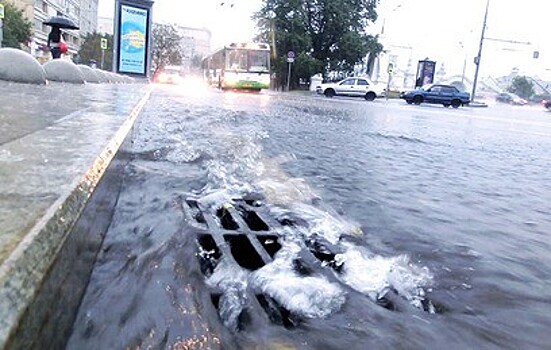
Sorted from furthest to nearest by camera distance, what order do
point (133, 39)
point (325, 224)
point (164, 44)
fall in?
point (164, 44) → point (133, 39) → point (325, 224)

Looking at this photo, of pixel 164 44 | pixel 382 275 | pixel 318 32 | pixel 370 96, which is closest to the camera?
pixel 382 275

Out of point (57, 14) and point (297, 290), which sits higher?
point (57, 14)

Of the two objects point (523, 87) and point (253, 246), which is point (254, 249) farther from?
point (523, 87)

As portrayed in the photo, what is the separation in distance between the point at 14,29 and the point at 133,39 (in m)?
30.1

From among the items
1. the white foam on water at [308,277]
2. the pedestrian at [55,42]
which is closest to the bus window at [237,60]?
the pedestrian at [55,42]

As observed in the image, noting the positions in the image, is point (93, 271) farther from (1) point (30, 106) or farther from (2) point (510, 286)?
(1) point (30, 106)

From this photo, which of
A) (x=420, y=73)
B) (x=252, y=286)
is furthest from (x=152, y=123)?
(x=420, y=73)

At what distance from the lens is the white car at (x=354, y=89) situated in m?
31.9

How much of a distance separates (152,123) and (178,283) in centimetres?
499

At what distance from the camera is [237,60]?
82.5 feet

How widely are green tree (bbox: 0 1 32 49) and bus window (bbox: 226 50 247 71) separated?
26.6m

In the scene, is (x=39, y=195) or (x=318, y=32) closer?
(x=39, y=195)

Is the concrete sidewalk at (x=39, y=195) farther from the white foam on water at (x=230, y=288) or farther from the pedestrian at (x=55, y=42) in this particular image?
the pedestrian at (x=55, y=42)

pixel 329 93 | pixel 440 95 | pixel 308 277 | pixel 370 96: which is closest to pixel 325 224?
pixel 308 277
